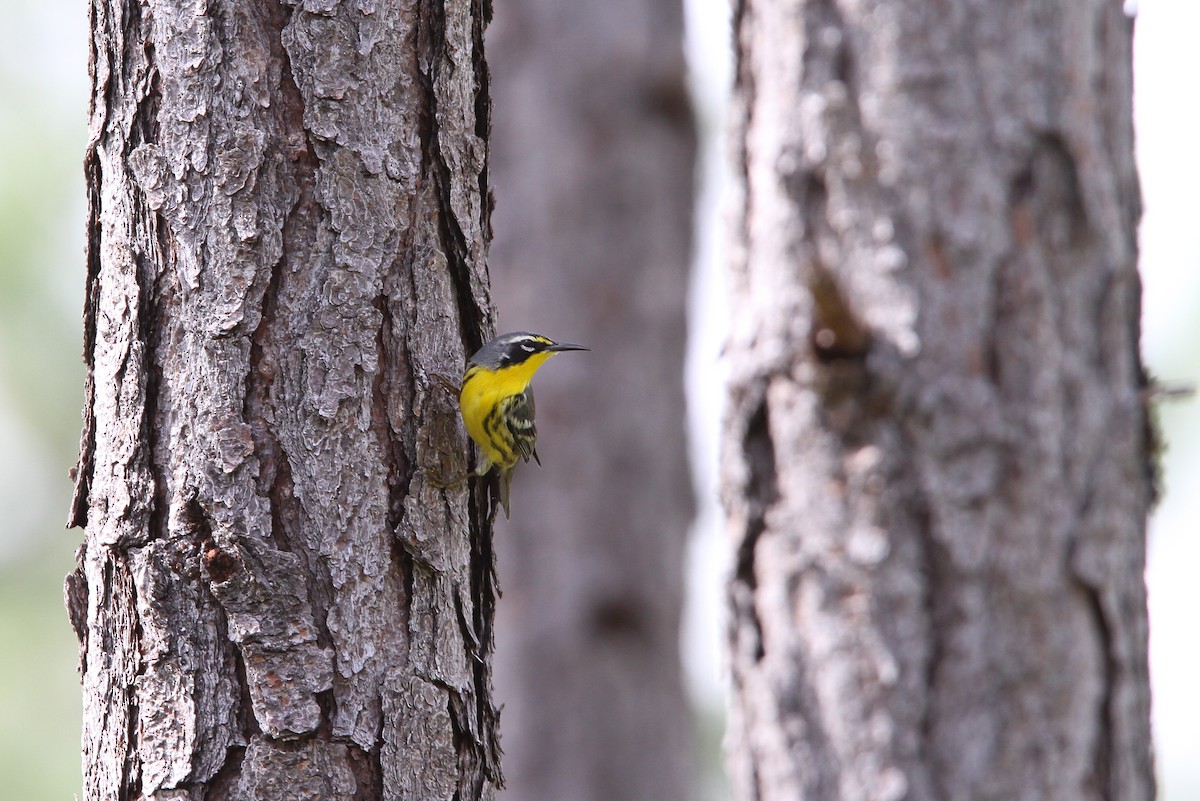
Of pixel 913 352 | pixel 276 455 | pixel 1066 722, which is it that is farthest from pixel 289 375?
pixel 1066 722

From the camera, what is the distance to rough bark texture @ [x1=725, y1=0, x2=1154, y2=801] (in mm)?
1759

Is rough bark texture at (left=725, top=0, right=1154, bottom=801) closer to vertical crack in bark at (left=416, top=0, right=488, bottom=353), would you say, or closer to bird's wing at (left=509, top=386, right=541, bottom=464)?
vertical crack in bark at (left=416, top=0, right=488, bottom=353)

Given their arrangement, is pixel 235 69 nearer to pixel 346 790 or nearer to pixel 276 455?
pixel 276 455

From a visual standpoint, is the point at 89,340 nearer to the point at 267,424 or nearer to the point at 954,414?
the point at 267,424

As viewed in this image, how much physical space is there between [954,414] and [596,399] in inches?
271

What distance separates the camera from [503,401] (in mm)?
4934

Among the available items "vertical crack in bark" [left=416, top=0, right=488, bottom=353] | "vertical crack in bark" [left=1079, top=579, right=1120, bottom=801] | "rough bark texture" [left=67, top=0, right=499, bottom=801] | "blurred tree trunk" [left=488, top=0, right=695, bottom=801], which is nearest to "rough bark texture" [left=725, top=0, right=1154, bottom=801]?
"vertical crack in bark" [left=1079, top=579, right=1120, bottom=801]

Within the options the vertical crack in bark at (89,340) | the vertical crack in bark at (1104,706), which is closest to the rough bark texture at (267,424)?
the vertical crack in bark at (89,340)

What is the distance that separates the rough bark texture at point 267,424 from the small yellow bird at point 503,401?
1.50 ft

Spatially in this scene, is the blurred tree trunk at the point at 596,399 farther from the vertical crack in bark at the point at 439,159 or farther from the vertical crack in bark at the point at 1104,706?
the vertical crack in bark at the point at 1104,706

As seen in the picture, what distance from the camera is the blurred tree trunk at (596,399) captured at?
8.40 metres

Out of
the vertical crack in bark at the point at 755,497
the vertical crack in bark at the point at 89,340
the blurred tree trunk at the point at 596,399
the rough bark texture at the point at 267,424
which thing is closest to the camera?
the vertical crack in bark at the point at 755,497

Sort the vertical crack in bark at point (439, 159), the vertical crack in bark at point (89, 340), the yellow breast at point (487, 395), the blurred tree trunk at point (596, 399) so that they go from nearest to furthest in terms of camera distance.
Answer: the vertical crack in bark at point (89, 340) < the vertical crack in bark at point (439, 159) < the yellow breast at point (487, 395) < the blurred tree trunk at point (596, 399)

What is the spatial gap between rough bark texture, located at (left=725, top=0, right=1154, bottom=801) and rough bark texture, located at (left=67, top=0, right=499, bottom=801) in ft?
5.34
